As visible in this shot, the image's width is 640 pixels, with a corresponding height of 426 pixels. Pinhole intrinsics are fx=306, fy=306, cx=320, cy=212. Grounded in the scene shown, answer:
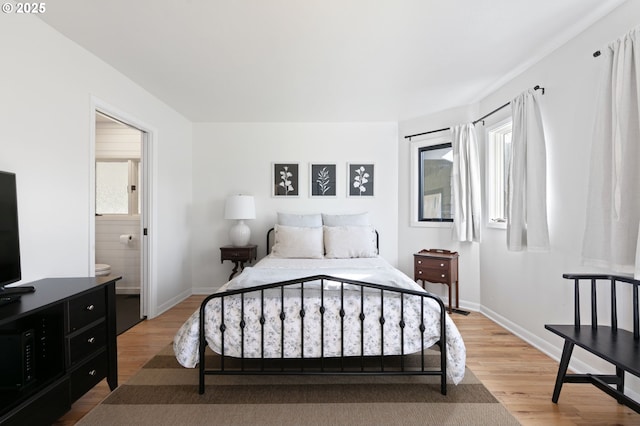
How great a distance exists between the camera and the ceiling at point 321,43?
2.03 metres

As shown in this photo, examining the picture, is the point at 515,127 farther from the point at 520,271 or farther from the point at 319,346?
the point at 319,346

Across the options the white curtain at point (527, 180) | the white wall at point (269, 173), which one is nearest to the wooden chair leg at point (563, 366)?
the white curtain at point (527, 180)

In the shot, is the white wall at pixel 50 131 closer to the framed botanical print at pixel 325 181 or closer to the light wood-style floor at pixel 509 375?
the light wood-style floor at pixel 509 375

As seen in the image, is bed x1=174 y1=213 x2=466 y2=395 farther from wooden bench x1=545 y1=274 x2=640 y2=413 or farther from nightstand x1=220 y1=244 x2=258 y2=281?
nightstand x1=220 y1=244 x2=258 y2=281

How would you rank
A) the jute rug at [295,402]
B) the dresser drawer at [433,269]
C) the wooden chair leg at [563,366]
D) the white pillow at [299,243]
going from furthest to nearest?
the white pillow at [299,243] < the dresser drawer at [433,269] < the wooden chair leg at [563,366] < the jute rug at [295,402]

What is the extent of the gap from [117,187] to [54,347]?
3499 millimetres

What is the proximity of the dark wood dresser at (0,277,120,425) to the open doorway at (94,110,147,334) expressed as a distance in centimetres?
248

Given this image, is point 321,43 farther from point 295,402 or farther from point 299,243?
point 295,402

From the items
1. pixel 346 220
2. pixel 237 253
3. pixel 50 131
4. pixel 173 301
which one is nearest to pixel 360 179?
pixel 346 220

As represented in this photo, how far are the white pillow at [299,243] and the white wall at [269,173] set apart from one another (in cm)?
67

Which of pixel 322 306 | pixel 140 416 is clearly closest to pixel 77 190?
pixel 140 416

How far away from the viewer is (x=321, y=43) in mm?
2432

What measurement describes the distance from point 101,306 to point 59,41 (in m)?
2.00

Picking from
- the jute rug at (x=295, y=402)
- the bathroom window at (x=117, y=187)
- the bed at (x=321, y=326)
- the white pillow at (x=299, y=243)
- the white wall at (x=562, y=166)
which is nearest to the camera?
the jute rug at (x=295, y=402)
